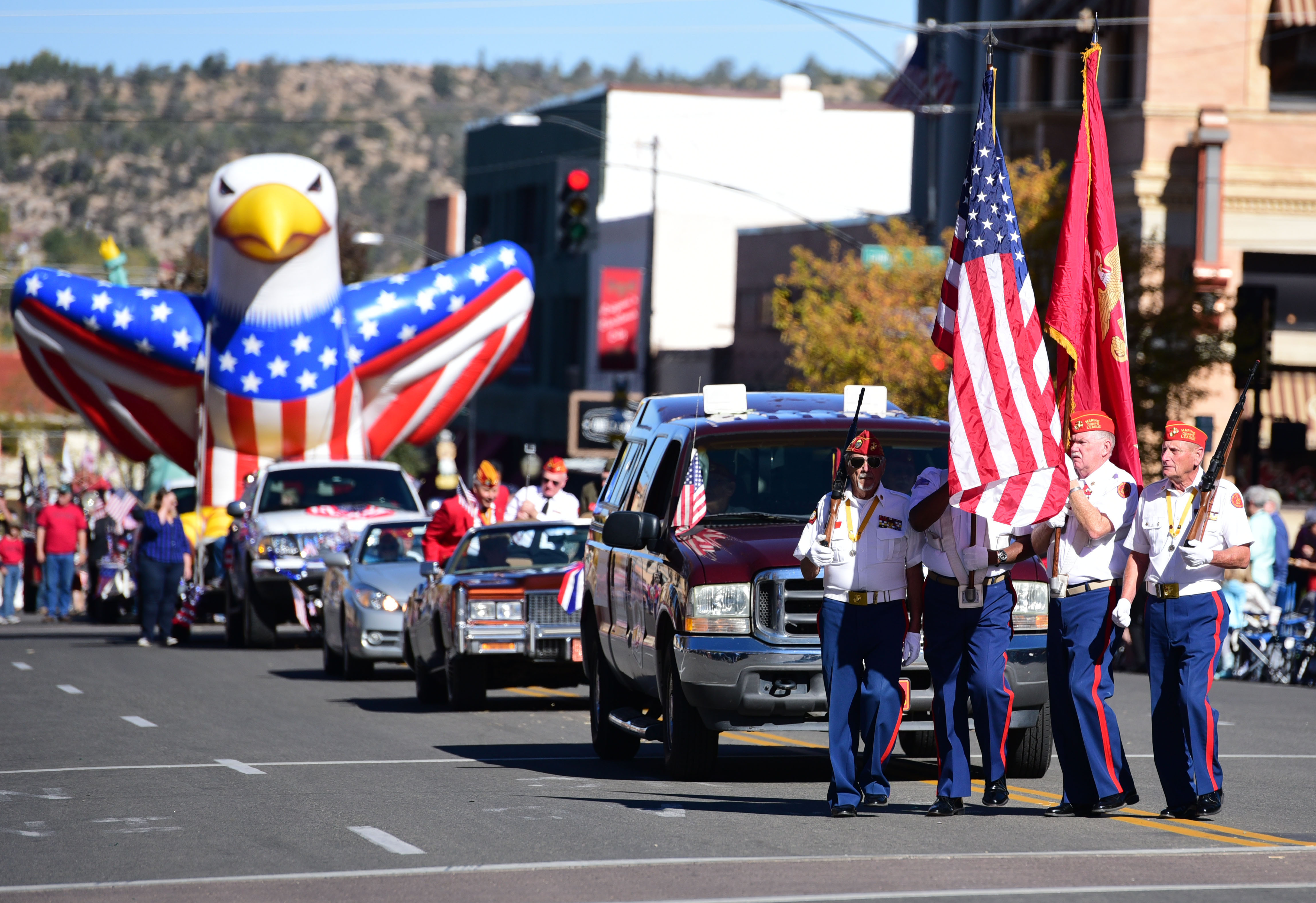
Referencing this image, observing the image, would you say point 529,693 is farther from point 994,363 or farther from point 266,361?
point 266,361

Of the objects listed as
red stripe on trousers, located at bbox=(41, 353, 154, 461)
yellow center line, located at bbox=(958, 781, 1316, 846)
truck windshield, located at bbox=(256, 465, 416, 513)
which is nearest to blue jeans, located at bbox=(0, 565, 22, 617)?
red stripe on trousers, located at bbox=(41, 353, 154, 461)

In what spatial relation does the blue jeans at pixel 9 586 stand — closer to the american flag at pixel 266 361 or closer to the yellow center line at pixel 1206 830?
the american flag at pixel 266 361

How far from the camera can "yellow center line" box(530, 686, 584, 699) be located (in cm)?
1834

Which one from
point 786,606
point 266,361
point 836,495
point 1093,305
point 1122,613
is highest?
point 266,361

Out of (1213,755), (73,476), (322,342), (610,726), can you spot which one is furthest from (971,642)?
(73,476)

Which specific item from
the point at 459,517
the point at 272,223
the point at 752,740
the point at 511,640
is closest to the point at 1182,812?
the point at 752,740

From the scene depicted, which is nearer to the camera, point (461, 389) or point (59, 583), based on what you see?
point (461, 389)

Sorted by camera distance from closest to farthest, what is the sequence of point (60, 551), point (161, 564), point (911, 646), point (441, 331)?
1. point (911, 646)
2. point (161, 564)
3. point (441, 331)
4. point (60, 551)

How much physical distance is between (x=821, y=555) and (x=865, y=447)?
578mm

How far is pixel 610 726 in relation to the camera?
1291cm

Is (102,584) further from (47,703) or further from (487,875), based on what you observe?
(487,875)

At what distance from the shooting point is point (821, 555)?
32.6 ft

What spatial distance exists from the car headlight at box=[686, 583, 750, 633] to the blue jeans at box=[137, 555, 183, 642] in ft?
48.7

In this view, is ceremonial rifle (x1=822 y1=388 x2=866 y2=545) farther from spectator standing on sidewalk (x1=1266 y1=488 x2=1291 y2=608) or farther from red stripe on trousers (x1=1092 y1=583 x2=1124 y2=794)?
spectator standing on sidewalk (x1=1266 y1=488 x2=1291 y2=608)
